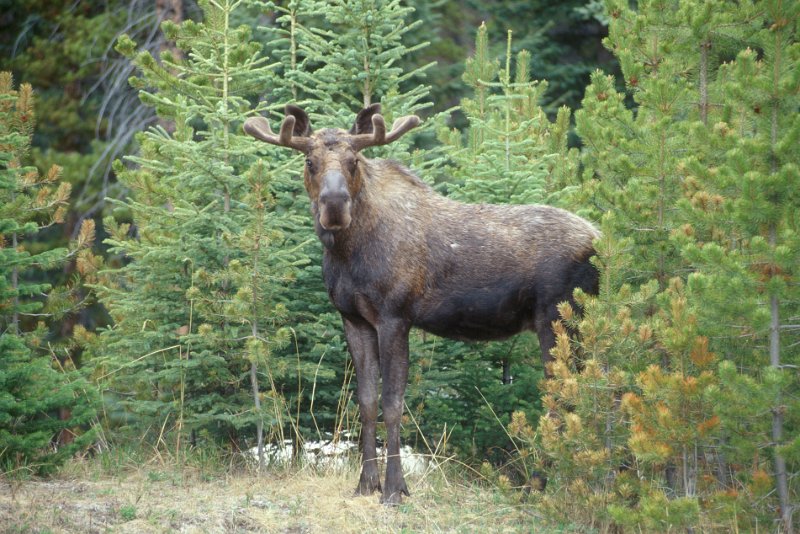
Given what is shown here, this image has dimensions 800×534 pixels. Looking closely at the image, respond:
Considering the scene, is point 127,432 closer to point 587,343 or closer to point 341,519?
point 341,519

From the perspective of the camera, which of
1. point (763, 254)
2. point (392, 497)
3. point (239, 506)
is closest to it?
point (763, 254)

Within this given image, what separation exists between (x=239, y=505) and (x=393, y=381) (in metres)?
1.50

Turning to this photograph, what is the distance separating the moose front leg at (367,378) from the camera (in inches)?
337

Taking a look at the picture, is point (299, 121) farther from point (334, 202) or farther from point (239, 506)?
point (239, 506)

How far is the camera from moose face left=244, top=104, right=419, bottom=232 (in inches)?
311

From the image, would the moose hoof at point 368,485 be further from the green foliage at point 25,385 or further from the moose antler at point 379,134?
the moose antler at point 379,134

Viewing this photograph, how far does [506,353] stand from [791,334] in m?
3.49

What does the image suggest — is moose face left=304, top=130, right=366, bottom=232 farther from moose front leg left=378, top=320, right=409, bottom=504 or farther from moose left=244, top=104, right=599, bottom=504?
moose front leg left=378, top=320, right=409, bottom=504

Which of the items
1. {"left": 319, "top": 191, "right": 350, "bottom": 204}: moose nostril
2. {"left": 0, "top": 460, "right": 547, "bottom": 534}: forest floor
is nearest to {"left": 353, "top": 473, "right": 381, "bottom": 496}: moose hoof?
{"left": 0, "top": 460, "right": 547, "bottom": 534}: forest floor

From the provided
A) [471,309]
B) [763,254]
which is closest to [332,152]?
[471,309]

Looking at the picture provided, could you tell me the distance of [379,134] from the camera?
327 inches

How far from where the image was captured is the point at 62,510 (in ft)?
24.7

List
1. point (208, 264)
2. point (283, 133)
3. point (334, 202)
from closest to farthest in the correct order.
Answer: point (334, 202) → point (283, 133) → point (208, 264)

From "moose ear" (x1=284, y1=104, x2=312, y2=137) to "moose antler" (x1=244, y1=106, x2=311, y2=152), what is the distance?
0.09ft
